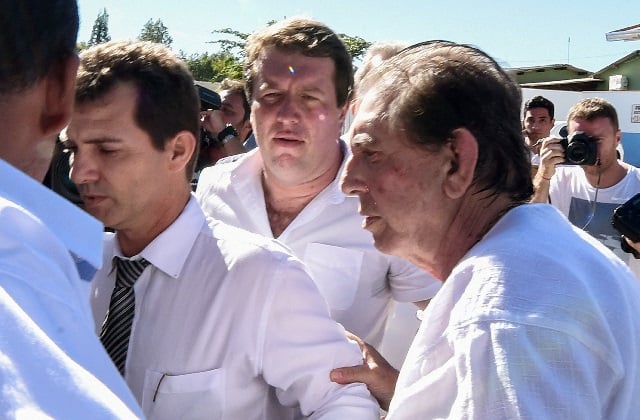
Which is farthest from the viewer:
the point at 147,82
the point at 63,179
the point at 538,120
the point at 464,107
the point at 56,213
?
the point at 538,120

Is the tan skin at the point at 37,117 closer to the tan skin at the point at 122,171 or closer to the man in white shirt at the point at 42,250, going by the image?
the man in white shirt at the point at 42,250

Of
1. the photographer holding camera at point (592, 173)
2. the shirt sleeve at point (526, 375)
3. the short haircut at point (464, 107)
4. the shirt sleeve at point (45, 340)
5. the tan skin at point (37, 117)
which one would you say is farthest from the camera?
the photographer holding camera at point (592, 173)

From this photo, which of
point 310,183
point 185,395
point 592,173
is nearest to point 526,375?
point 185,395

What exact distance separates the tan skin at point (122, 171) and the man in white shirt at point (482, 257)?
524mm

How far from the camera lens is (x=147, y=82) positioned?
5.59 ft

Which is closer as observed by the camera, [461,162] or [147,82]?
[461,162]

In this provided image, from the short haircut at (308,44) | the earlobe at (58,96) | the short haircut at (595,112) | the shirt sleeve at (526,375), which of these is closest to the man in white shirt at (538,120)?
the short haircut at (595,112)

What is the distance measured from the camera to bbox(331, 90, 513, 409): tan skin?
1.21 m

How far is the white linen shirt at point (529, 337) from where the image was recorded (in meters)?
0.91

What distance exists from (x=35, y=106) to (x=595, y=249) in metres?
0.83

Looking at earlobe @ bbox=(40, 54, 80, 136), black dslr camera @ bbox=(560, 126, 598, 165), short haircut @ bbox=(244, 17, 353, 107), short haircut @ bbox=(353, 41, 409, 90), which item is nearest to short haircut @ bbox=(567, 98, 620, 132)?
black dslr camera @ bbox=(560, 126, 598, 165)

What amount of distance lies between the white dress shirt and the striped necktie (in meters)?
0.95

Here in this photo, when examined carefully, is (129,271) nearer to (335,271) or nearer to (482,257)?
(335,271)

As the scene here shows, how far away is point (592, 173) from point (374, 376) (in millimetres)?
3078
